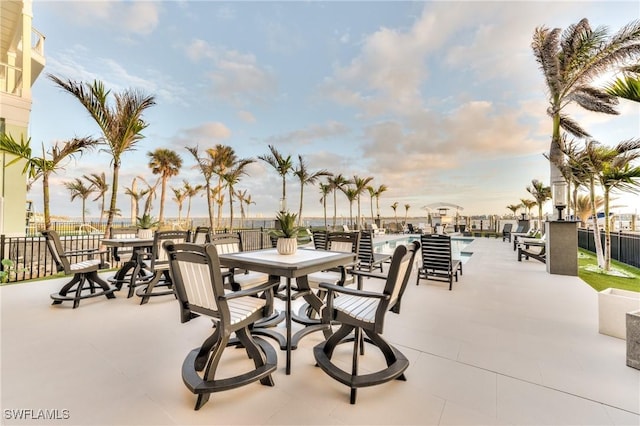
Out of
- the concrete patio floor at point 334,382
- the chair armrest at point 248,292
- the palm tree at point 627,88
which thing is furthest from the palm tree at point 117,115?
the palm tree at point 627,88

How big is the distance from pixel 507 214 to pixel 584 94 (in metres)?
15.3

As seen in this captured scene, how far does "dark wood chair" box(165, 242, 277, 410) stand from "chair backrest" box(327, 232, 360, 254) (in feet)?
5.54

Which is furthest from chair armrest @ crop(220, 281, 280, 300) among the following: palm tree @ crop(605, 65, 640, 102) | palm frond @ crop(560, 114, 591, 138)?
palm frond @ crop(560, 114, 591, 138)

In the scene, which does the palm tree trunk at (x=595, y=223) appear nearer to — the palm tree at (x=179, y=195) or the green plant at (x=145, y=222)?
the green plant at (x=145, y=222)

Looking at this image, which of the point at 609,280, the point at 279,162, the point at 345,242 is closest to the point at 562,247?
the point at 609,280

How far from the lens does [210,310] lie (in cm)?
181

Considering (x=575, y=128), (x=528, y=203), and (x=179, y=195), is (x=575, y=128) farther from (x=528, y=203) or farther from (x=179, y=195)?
(x=179, y=195)

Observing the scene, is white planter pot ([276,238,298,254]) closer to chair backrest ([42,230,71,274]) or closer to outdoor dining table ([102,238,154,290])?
outdoor dining table ([102,238,154,290])

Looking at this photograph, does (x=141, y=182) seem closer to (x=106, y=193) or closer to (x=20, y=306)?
(x=106, y=193)

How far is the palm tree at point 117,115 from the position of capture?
216 inches

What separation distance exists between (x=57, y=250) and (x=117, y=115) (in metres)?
3.59

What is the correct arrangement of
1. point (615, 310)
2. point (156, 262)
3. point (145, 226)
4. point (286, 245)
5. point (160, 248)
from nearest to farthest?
point (615, 310) → point (286, 245) → point (156, 262) → point (160, 248) → point (145, 226)

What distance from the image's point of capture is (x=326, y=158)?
17.2m

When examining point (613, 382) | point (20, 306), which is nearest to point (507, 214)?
point (613, 382)
